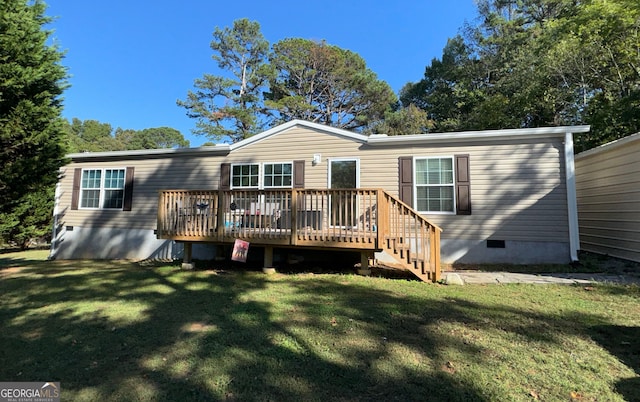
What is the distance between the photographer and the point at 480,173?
23.9 feet

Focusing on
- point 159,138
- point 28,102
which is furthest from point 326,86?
point 159,138

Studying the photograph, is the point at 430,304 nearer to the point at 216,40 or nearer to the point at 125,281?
the point at 125,281

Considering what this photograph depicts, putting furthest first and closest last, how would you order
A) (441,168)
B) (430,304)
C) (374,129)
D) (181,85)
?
(181,85) → (374,129) → (441,168) → (430,304)

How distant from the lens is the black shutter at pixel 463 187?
7.27 m

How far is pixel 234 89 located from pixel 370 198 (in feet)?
68.1

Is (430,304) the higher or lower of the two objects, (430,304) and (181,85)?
the lower

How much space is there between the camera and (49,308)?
441 centimetres

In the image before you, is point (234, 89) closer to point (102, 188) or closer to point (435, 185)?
point (102, 188)

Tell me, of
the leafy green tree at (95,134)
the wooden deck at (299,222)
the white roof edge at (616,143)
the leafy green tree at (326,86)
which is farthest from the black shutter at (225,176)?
the leafy green tree at (95,134)

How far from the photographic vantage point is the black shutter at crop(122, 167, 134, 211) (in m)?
9.53

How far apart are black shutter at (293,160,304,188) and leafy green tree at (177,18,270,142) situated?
14624mm

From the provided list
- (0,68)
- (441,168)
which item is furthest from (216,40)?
(441,168)

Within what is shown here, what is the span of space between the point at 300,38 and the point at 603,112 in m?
17.7

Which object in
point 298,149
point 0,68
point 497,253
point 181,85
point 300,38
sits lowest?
point 497,253
